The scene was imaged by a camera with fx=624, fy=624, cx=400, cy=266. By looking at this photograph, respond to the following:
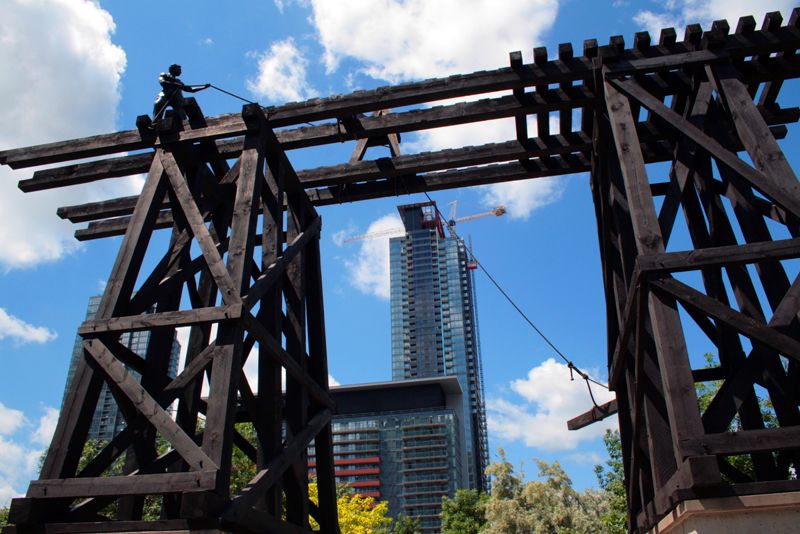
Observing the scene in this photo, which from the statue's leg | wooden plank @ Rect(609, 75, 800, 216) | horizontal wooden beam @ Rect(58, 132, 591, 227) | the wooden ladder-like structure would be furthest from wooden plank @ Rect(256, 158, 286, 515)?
wooden plank @ Rect(609, 75, 800, 216)

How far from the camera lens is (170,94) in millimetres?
7672

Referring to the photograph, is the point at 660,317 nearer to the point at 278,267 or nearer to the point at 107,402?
the point at 278,267

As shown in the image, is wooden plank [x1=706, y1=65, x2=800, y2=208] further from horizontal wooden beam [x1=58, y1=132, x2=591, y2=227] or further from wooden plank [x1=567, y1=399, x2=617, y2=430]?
wooden plank [x1=567, y1=399, x2=617, y2=430]

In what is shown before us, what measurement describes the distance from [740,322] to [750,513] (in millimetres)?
1416

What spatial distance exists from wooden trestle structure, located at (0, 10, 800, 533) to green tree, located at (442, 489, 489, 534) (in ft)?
174

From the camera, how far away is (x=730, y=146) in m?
7.34

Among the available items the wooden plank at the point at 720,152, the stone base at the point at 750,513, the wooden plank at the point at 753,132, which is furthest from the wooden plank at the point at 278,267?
the wooden plank at the point at 753,132

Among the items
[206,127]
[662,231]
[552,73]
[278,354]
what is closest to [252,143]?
[206,127]

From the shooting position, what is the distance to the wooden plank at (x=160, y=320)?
5.66 m

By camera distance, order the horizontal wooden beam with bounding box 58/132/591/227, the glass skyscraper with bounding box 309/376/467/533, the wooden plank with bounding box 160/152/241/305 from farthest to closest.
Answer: the glass skyscraper with bounding box 309/376/467/533 → the horizontal wooden beam with bounding box 58/132/591/227 → the wooden plank with bounding box 160/152/241/305

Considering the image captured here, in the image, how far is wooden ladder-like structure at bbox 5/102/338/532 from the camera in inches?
203

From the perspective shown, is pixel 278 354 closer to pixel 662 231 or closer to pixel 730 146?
pixel 662 231

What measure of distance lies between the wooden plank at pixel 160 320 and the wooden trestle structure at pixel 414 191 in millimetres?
21

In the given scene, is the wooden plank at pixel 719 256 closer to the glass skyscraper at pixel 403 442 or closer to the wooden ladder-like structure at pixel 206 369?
the wooden ladder-like structure at pixel 206 369
